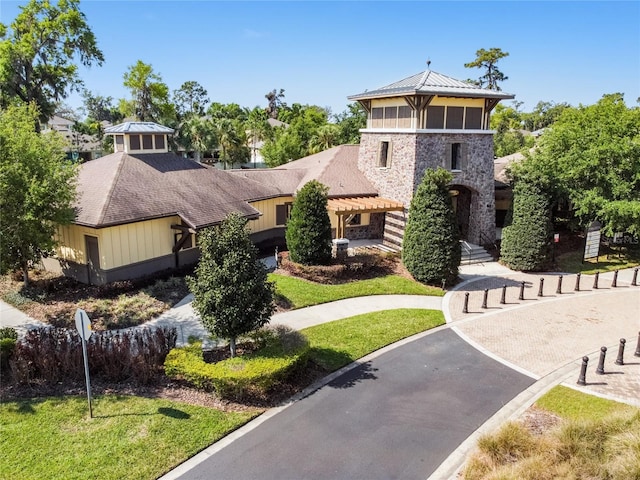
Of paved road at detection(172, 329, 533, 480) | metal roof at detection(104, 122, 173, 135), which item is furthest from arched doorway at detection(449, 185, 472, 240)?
metal roof at detection(104, 122, 173, 135)

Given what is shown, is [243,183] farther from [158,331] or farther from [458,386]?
[458,386]

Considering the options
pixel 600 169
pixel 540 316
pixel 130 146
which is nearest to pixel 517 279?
pixel 540 316

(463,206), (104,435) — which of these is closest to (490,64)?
(463,206)

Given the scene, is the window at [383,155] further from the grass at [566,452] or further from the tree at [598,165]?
the grass at [566,452]

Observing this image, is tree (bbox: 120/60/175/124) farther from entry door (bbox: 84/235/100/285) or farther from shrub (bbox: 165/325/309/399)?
shrub (bbox: 165/325/309/399)

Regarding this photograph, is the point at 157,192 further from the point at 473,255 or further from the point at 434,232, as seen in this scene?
the point at 473,255

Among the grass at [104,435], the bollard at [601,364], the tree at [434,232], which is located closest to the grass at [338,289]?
the tree at [434,232]

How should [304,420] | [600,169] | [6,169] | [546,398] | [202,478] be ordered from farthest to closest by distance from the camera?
[600,169], [6,169], [546,398], [304,420], [202,478]
